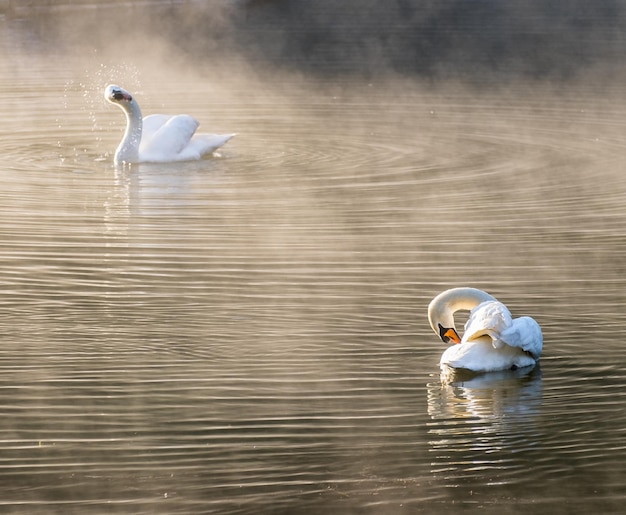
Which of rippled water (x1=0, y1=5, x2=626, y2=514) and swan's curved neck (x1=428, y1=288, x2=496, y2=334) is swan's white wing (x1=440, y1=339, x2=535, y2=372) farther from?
swan's curved neck (x1=428, y1=288, x2=496, y2=334)

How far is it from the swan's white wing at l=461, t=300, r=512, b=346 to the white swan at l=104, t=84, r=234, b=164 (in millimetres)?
7657

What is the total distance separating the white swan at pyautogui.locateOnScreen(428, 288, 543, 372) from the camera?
7.91 metres

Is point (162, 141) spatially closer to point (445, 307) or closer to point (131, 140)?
point (131, 140)

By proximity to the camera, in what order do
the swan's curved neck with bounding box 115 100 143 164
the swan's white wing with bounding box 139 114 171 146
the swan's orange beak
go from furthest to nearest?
the swan's white wing with bounding box 139 114 171 146, the swan's curved neck with bounding box 115 100 143 164, the swan's orange beak

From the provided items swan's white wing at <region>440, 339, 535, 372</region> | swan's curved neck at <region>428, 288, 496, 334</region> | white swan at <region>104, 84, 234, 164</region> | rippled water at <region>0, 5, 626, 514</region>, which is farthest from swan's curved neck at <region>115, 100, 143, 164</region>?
swan's white wing at <region>440, 339, 535, 372</region>

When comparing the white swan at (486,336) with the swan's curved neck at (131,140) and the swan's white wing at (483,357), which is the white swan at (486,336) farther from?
the swan's curved neck at (131,140)

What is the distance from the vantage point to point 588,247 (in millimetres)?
11383

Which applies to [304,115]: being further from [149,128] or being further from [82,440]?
[82,440]

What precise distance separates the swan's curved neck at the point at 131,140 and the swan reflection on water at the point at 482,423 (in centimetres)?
771

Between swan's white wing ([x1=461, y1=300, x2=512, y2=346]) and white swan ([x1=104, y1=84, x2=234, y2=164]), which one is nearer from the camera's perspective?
swan's white wing ([x1=461, y1=300, x2=512, y2=346])

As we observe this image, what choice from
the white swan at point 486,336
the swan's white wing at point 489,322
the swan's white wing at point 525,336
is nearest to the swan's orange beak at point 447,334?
→ the white swan at point 486,336

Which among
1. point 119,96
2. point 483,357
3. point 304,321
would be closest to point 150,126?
point 119,96

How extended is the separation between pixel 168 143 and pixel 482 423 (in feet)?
28.5

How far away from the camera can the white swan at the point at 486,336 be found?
25.9 ft
